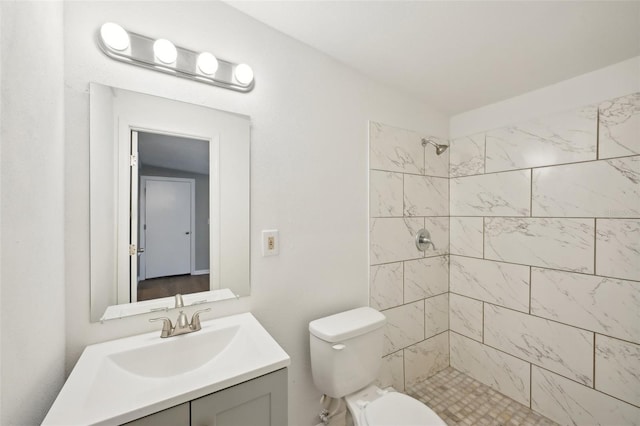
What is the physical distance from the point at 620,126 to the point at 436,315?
67.2 inches

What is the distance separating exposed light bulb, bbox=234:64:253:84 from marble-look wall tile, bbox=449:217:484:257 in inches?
78.1

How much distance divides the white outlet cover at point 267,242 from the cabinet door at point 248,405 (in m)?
0.59

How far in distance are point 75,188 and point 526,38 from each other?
222 centimetres

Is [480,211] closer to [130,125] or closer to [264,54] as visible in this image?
[264,54]

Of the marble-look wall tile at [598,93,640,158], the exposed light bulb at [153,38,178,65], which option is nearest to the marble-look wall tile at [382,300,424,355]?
the marble-look wall tile at [598,93,640,158]

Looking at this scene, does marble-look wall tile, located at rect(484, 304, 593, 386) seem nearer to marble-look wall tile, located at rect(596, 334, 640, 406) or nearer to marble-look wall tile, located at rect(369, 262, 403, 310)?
marble-look wall tile, located at rect(596, 334, 640, 406)

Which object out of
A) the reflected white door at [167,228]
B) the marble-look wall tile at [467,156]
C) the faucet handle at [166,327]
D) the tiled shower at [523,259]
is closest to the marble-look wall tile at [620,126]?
the tiled shower at [523,259]

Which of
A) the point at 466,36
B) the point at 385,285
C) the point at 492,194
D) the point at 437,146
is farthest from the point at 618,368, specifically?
the point at 466,36

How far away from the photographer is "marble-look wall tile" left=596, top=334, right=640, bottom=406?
1.44m

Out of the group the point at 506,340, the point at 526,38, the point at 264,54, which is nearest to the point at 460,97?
the point at 526,38

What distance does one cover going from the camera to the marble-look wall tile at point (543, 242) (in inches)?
63.7

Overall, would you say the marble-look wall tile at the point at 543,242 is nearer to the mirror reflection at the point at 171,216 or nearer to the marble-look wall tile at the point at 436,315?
the marble-look wall tile at the point at 436,315

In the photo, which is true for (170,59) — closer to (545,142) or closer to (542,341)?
(545,142)

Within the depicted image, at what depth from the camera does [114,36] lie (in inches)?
39.5
